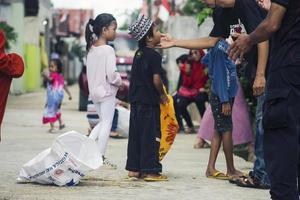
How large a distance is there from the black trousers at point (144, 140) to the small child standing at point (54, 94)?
625 cm

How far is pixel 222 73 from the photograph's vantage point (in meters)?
7.52

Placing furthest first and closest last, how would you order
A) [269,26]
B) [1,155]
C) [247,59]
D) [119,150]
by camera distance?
[119,150]
[1,155]
[247,59]
[269,26]

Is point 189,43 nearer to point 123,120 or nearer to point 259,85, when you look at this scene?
point 259,85

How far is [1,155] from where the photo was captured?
9.53 m

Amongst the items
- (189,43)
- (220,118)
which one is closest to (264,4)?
(189,43)

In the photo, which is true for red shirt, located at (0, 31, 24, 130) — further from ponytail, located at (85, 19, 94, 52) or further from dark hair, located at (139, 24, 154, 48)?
ponytail, located at (85, 19, 94, 52)

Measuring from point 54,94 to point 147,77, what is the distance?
6.78 meters

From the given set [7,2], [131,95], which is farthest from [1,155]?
Result: [7,2]

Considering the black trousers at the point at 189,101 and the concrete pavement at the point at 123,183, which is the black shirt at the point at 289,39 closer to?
the concrete pavement at the point at 123,183

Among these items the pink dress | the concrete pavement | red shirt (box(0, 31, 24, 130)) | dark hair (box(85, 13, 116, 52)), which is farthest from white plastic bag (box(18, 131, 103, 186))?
the pink dress

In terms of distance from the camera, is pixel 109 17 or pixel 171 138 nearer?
pixel 171 138

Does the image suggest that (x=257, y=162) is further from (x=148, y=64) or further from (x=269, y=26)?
(x=269, y=26)

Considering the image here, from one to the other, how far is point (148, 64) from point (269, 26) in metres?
3.03

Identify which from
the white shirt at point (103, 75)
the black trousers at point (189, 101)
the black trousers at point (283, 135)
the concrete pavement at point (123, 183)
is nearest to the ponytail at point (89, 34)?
the white shirt at point (103, 75)
